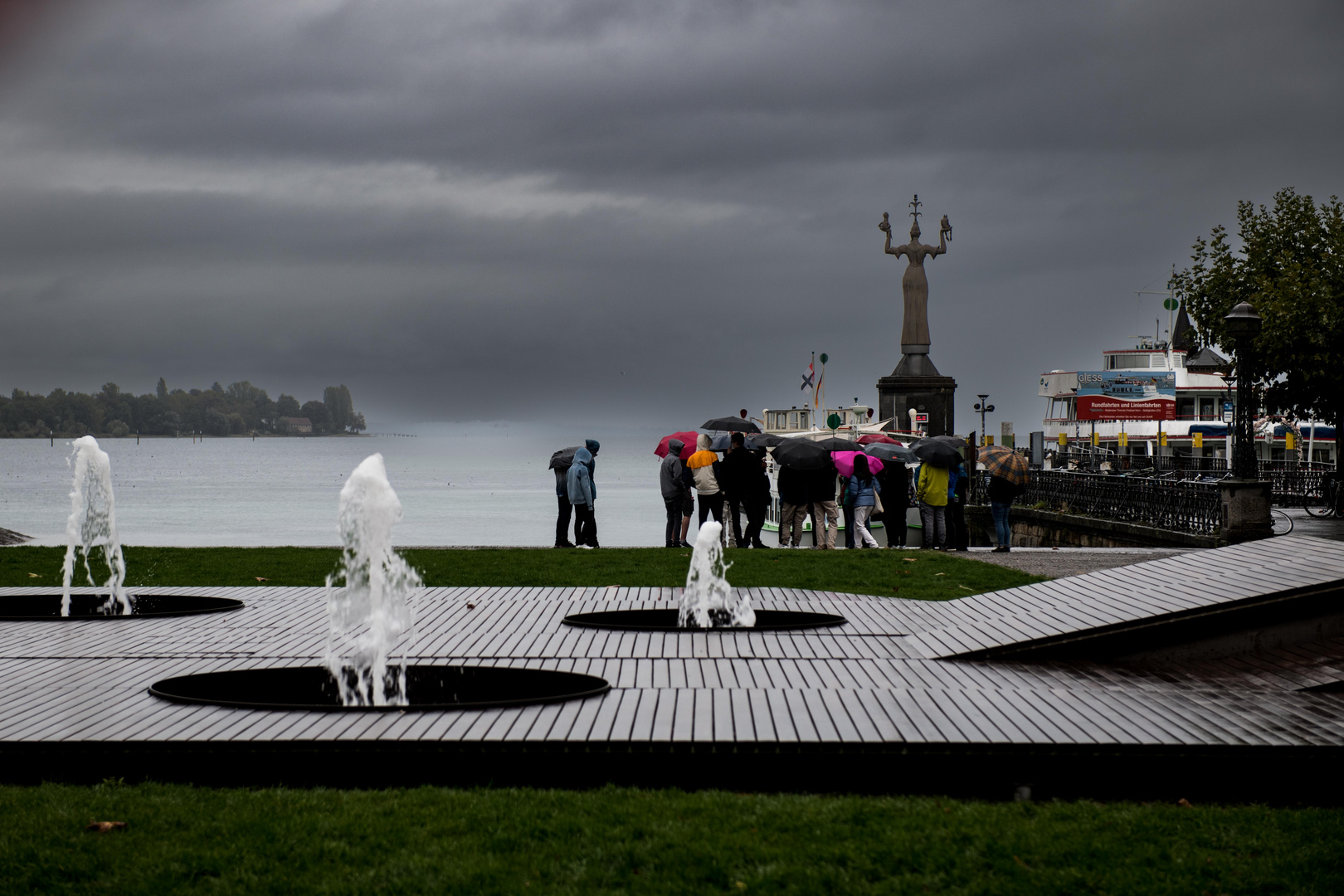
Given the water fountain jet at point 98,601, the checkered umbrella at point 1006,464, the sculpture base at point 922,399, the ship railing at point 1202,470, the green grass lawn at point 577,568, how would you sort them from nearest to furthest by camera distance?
the water fountain jet at point 98,601 → the green grass lawn at point 577,568 → the checkered umbrella at point 1006,464 → the ship railing at point 1202,470 → the sculpture base at point 922,399

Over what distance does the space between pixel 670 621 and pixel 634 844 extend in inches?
207

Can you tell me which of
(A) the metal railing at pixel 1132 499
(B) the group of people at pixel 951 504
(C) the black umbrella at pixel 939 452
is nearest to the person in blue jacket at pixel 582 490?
(C) the black umbrella at pixel 939 452

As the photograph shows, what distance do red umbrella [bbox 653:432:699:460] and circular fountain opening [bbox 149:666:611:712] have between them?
1257 centimetres

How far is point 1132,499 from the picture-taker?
91.0ft

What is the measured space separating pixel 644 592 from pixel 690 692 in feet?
16.6

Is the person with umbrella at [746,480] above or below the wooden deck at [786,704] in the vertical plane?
above

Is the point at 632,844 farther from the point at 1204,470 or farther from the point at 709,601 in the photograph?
the point at 1204,470

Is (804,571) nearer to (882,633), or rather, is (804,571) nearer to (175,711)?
(882,633)

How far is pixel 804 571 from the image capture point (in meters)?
14.4

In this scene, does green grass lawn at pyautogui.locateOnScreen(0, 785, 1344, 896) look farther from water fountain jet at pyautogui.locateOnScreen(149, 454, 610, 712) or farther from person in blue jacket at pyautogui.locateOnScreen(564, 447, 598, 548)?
person in blue jacket at pyautogui.locateOnScreen(564, 447, 598, 548)

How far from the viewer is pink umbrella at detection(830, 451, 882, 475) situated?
2106cm

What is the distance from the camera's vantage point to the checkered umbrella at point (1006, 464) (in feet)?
61.2

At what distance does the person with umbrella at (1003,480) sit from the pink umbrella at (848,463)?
235 centimetres

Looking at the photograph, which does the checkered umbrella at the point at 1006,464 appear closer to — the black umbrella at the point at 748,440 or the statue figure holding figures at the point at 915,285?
the black umbrella at the point at 748,440
